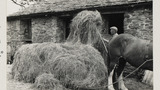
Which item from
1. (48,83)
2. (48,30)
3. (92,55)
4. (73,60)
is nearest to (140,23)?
(92,55)

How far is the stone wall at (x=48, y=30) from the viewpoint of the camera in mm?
9484

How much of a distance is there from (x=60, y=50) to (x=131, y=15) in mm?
3013

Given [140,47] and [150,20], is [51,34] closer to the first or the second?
[150,20]

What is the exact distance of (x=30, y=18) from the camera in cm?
1026

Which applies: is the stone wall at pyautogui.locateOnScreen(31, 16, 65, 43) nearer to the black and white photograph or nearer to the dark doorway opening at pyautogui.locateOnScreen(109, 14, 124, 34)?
the black and white photograph

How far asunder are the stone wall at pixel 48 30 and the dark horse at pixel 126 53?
377cm

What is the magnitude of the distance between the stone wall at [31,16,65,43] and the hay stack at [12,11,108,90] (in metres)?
2.51

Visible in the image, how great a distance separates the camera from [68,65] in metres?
5.80

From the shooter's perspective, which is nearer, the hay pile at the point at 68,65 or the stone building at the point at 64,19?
the hay pile at the point at 68,65

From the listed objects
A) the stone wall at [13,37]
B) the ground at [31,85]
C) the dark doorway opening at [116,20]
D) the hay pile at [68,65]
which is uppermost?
the dark doorway opening at [116,20]

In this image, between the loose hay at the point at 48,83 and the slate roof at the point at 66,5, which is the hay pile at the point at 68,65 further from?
the slate roof at the point at 66,5

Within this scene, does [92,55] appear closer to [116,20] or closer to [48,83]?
[48,83]
